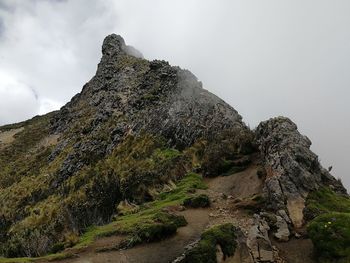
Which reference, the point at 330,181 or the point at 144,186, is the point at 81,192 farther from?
the point at 330,181

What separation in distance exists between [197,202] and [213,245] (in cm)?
Answer: 924

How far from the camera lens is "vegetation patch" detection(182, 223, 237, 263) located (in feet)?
73.2

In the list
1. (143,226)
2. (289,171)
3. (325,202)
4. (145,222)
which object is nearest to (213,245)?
(143,226)

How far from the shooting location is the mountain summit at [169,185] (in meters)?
25.3

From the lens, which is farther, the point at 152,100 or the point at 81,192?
the point at 152,100

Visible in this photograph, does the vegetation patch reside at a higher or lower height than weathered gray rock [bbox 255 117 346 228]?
lower

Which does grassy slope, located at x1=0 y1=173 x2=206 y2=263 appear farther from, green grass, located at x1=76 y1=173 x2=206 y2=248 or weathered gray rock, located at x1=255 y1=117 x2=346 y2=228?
weathered gray rock, located at x1=255 y1=117 x2=346 y2=228

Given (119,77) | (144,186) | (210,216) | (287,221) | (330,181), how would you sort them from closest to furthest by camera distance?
(287,221) < (210,216) < (330,181) < (144,186) < (119,77)

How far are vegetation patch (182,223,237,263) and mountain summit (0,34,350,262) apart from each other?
0.19ft

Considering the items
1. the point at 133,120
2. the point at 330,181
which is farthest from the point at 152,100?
the point at 330,181

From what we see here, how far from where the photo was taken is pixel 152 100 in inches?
2739

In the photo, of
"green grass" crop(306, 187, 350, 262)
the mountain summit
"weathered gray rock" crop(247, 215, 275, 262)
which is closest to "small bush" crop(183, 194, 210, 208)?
the mountain summit

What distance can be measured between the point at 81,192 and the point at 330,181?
27.3m

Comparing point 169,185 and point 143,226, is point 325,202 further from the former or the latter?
point 169,185
